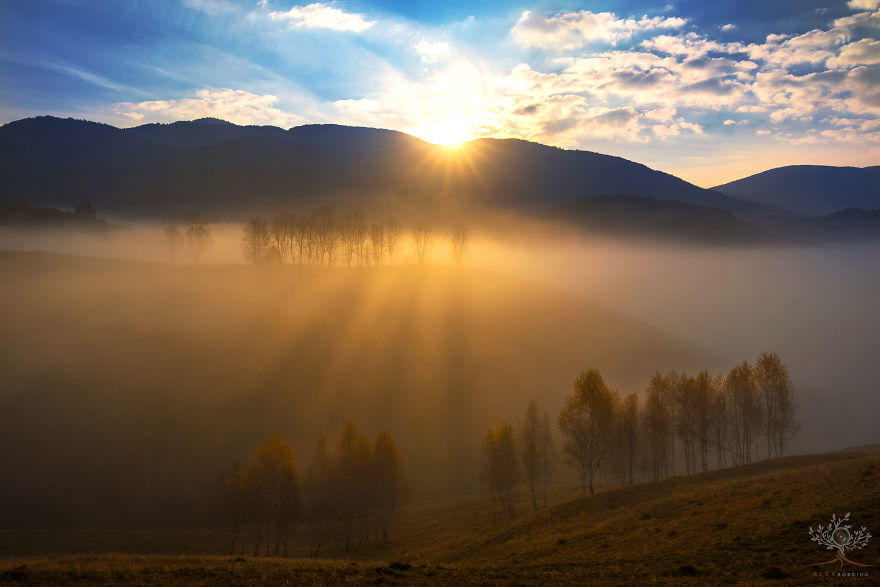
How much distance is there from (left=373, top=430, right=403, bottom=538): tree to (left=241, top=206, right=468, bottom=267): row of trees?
92.4 meters

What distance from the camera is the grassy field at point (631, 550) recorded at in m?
22.0

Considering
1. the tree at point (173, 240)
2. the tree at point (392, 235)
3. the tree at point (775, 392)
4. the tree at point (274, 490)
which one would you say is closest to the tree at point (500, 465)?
the tree at point (274, 490)

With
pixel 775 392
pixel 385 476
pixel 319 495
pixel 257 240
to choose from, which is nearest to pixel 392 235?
pixel 257 240

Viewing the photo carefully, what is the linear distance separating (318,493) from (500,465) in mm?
23938

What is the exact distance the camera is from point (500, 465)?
64312 millimetres

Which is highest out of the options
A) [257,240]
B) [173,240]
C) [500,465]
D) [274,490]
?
[173,240]

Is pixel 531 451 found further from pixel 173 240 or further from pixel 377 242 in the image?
pixel 173 240

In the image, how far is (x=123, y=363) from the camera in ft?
317

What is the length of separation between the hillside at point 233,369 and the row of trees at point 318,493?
21463 millimetres

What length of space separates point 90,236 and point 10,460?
127306 millimetres

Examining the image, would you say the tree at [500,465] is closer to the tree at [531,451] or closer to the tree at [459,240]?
the tree at [531,451]

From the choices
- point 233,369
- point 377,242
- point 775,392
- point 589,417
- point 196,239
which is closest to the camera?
point 589,417

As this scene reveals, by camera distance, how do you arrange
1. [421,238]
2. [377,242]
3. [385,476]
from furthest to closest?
[421,238] < [377,242] < [385,476]

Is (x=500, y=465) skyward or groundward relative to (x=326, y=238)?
groundward
